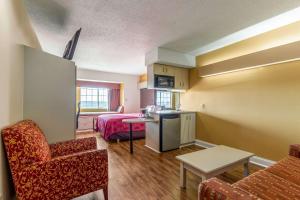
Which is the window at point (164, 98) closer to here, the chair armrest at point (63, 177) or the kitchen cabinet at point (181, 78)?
the kitchen cabinet at point (181, 78)

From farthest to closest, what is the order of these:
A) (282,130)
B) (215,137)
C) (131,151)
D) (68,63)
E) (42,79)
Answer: (215,137)
(131,151)
(282,130)
(68,63)
(42,79)

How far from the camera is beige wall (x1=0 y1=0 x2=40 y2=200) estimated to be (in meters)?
1.22

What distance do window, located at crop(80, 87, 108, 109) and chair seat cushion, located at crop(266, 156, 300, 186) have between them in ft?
21.2

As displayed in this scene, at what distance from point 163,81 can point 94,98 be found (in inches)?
165

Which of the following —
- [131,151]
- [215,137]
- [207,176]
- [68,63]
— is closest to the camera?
[207,176]

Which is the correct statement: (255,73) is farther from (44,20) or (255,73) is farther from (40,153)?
(44,20)

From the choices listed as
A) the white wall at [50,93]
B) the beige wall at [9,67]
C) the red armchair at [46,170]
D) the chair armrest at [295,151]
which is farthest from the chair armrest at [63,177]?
the chair armrest at [295,151]

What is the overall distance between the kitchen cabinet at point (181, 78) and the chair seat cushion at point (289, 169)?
9.08 ft

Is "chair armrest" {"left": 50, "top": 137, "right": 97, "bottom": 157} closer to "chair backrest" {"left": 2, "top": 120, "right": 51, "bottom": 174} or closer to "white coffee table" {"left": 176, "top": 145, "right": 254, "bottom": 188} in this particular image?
"chair backrest" {"left": 2, "top": 120, "right": 51, "bottom": 174}

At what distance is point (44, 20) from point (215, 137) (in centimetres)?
422

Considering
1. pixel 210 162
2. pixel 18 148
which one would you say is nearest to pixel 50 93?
pixel 18 148

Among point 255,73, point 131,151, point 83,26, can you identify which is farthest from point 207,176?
point 83,26

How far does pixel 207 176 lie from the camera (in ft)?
5.48

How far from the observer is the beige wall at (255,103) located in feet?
8.02
